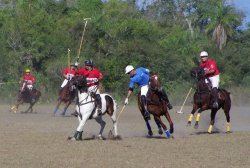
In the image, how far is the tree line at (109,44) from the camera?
57406 mm

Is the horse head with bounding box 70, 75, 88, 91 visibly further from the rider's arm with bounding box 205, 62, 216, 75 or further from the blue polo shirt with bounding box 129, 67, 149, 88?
the rider's arm with bounding box 205, 62, 216, 75

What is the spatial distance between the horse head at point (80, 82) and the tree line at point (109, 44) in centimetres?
3215

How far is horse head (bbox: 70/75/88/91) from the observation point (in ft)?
68.9

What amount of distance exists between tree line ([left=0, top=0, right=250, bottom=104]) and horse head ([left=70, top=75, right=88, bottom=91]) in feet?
105

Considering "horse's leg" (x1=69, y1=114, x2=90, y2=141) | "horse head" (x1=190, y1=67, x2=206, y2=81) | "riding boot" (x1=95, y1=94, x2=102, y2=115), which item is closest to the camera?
"horse's leg" (x1=69, y1=114, x2=90, y2=141)

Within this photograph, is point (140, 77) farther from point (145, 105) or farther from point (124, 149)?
point (124, 149)

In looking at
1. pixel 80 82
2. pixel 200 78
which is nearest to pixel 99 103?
pixel 80 82

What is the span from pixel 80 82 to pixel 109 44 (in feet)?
139

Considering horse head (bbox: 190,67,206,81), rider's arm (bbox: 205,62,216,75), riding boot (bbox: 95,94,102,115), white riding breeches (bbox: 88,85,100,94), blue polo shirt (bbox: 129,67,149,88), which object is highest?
rider's arm (bbox: 205,62,216,75)

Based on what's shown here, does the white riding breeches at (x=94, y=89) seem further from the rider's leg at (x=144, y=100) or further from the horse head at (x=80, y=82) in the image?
the rider's leg at (x=144, y=100)

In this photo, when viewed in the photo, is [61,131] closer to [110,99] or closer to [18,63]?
[110,99]

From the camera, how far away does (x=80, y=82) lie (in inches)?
829

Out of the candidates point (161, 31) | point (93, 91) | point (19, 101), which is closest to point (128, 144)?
point (93, 91)

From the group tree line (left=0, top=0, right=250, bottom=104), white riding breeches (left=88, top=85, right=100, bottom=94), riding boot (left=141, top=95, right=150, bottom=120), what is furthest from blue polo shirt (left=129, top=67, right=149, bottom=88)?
tree line (left=0, top=0, right=250, bottom=104)
